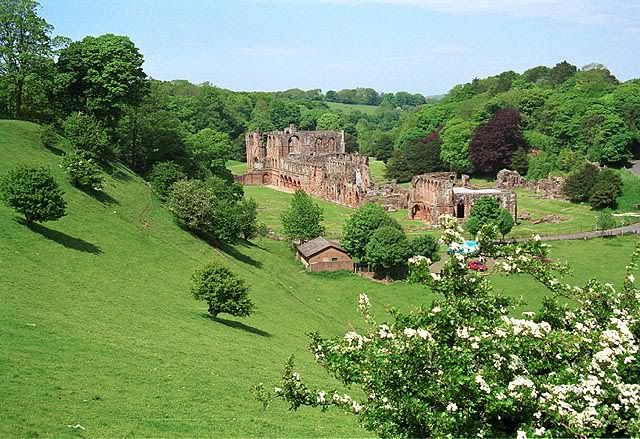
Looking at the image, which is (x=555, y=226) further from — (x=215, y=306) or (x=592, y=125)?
(x=215, y=306)

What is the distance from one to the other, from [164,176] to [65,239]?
72.8 feet

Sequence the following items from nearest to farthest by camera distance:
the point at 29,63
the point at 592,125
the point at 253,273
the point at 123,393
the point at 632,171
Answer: the point at 123,393 → the point at 253,273 → the point at 29,63 → the point at 632,171 → the point at 592,125

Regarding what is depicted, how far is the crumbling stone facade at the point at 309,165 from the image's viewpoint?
11238 centimetres

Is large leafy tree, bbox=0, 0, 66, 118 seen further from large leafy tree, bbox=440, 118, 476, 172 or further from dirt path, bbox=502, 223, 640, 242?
large leafy tree, bbox=440, 118, 476, 172

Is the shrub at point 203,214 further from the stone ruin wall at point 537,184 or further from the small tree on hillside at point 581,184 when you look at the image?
the stone ruin wall at point 537,184

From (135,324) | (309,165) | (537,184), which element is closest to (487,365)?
(135,324)

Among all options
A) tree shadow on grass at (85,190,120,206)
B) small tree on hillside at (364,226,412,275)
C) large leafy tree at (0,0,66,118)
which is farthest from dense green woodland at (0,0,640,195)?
small tree on hillside at (364,226,412,275)

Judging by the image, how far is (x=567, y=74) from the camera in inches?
7205

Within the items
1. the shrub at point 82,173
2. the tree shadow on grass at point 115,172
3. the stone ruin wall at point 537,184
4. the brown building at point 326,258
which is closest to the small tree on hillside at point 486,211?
the brown building at point 326,258

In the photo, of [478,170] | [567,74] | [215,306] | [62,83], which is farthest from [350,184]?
[567,74]

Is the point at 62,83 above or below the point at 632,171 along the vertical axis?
above

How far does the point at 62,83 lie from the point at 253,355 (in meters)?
43.3

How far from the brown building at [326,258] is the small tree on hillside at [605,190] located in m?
46.2

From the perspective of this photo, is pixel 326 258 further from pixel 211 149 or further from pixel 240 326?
pixel 211 149
